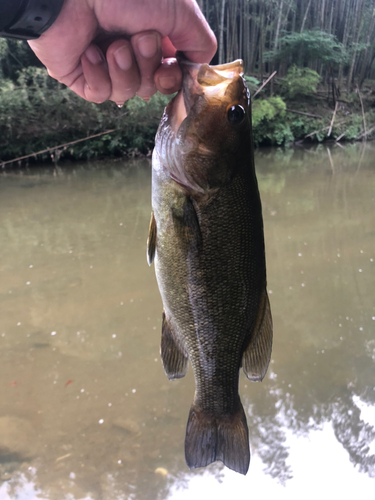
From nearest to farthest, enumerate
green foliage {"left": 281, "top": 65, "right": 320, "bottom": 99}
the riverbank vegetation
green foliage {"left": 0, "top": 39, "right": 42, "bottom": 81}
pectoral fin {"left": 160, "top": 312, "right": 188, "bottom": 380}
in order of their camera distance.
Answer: pectoral fin {"left": 160, "top": 312, "right": 188, "bottom": 380}
the riverbank vegetation
green foliage {"left": 0, "top": 39, "right": 42, "bottom": 81}
green foliage {"left": 281, "top": 65, "right": 320, "bottom": 99}

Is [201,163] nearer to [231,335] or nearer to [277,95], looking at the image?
[231,335]

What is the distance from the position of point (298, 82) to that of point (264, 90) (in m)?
1.60

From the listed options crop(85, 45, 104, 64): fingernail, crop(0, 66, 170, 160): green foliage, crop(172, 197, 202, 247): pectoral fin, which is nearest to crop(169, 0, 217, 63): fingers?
crop(85, 45, 104, 64): fingernail

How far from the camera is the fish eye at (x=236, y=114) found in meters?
1.12

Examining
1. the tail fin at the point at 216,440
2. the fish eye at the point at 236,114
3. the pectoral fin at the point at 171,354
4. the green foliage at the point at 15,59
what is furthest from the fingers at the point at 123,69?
the green foliage at the point at 15,59

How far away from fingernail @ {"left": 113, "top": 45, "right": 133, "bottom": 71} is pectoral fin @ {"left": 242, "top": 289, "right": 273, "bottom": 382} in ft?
3.18

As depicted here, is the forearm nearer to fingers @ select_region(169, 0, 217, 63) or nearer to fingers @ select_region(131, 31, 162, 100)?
fingers @ select_region(131, 31, 162, 100)

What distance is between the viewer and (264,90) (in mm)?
18219

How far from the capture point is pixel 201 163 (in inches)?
45.4

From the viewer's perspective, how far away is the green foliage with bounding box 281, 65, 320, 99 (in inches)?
686

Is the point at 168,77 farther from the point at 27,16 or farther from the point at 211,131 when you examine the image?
the point at 27,16

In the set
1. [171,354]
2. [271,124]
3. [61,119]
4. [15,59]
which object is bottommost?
[271,124]

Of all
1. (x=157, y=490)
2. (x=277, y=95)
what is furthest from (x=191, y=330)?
(x=277, y=95)

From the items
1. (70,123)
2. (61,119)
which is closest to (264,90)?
(70,123)
